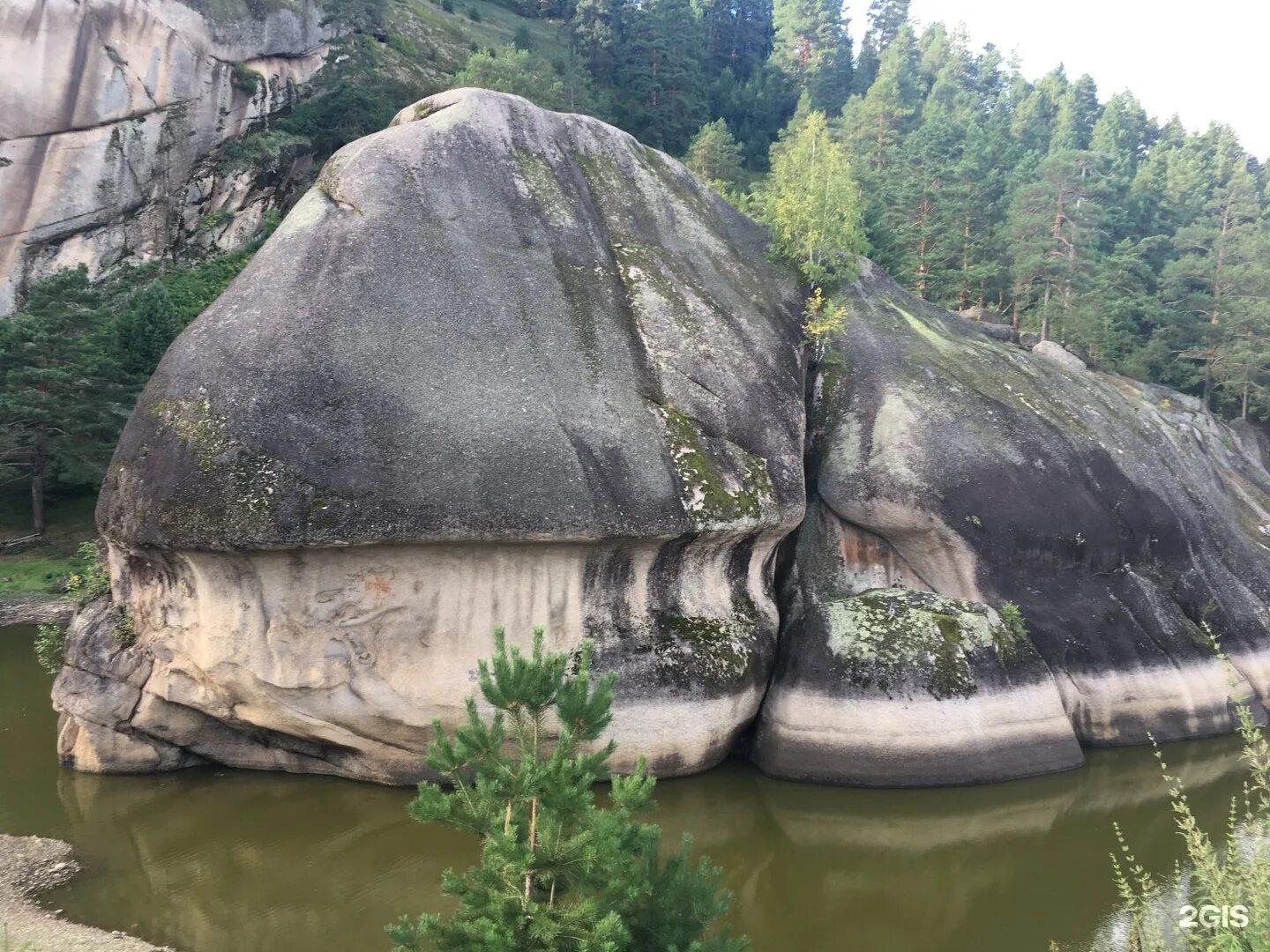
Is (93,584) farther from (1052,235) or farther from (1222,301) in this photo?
(1222,301)

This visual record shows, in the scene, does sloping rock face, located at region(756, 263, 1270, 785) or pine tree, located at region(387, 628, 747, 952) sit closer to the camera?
pine tree, located at region(387, 628, 747, 952)

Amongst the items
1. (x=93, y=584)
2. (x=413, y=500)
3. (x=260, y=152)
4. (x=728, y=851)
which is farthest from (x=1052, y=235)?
(x=93, y=584)

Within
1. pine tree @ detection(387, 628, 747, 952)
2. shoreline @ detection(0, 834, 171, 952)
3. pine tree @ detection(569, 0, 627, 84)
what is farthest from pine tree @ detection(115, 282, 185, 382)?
pine tree @ detection(569, 0, 627, 84)

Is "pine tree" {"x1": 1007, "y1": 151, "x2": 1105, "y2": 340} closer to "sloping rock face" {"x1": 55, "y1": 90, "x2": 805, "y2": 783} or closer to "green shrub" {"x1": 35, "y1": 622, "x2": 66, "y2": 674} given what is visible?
"sloping rock face" {"x1": 55, "y1": 90, "x2": 805, "y2": 783}

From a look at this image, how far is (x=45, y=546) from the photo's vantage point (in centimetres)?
2677

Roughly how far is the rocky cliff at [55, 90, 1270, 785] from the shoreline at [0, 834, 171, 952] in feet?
7.98

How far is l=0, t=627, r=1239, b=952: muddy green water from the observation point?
10.1 m

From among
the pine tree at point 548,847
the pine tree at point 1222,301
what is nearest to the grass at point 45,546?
the pine tree at point 548,847

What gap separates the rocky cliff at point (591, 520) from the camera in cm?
1244

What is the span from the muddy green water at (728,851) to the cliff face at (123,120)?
2393cm

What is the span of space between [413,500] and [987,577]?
10.3 m

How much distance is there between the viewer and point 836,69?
222 ft

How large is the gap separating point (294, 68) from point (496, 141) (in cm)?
3019

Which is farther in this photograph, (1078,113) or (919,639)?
(1078,113)
